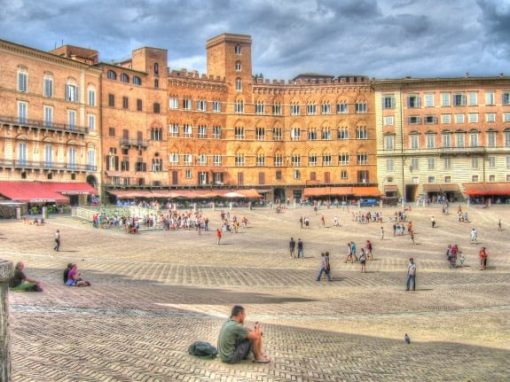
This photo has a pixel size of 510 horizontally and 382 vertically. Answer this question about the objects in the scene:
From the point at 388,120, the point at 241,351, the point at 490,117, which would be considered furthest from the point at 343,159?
the point at 241,351

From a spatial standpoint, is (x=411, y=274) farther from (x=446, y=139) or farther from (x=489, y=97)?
(x=489, y=97)

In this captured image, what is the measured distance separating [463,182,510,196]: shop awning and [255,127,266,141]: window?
28.4 meters

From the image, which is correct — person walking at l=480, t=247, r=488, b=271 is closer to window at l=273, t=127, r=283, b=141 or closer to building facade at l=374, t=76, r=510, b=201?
building facade at l=374, t=76, r=510, b=201

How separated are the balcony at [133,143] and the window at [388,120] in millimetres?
33004

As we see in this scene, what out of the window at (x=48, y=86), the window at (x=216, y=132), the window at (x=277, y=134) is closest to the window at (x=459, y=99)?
the window at (x=277, y=134)

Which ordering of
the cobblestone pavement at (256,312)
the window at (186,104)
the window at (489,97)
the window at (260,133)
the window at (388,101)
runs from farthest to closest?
the window at (260,133) < the window at (388,101) < the window at (489,97) < the window at (186,104) < the cobblestone pavement at (256,312)

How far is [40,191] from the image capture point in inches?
2194

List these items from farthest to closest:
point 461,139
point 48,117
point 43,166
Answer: point 461,139 < point 48,117 < point 43,166

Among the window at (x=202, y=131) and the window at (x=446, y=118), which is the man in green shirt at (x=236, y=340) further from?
the window at (x=446, y=118)

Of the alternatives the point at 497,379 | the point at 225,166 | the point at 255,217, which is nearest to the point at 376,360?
the point at 497,379

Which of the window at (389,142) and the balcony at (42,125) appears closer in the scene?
the balcony at (42,125)

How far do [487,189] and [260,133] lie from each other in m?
31.6

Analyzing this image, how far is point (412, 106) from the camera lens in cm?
7688

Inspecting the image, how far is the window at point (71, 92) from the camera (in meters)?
62.3
